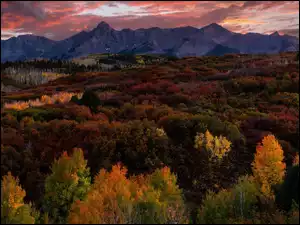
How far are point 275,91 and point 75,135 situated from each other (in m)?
15.8

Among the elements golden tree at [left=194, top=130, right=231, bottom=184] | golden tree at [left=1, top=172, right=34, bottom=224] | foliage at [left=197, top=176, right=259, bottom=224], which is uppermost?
golden tree at [left=1, top=172, right=34, bottom=224]

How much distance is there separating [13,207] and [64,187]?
1.76 metres

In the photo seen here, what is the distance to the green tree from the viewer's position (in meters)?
8.15

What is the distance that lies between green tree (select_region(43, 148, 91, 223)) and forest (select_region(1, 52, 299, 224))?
2cm

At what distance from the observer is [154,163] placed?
11352 mm

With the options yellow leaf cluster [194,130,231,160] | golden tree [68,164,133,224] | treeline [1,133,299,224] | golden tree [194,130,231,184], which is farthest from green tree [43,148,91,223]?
yellow leaf cluster [194,130,231,160]

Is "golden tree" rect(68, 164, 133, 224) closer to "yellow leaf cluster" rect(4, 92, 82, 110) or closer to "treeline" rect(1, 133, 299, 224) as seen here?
"treeline" rect(1, 133, 299, 224)

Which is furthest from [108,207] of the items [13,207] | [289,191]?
[289,191]

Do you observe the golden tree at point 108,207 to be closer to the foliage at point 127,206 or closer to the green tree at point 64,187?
the foliage at point 127,206

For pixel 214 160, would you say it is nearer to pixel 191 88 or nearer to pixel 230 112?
pixel 230 112

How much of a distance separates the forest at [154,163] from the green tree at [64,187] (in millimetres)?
23

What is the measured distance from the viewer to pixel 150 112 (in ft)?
54.1

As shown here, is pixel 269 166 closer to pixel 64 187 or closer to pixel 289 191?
pixel 289 191

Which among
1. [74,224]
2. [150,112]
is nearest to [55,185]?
[74,224]
